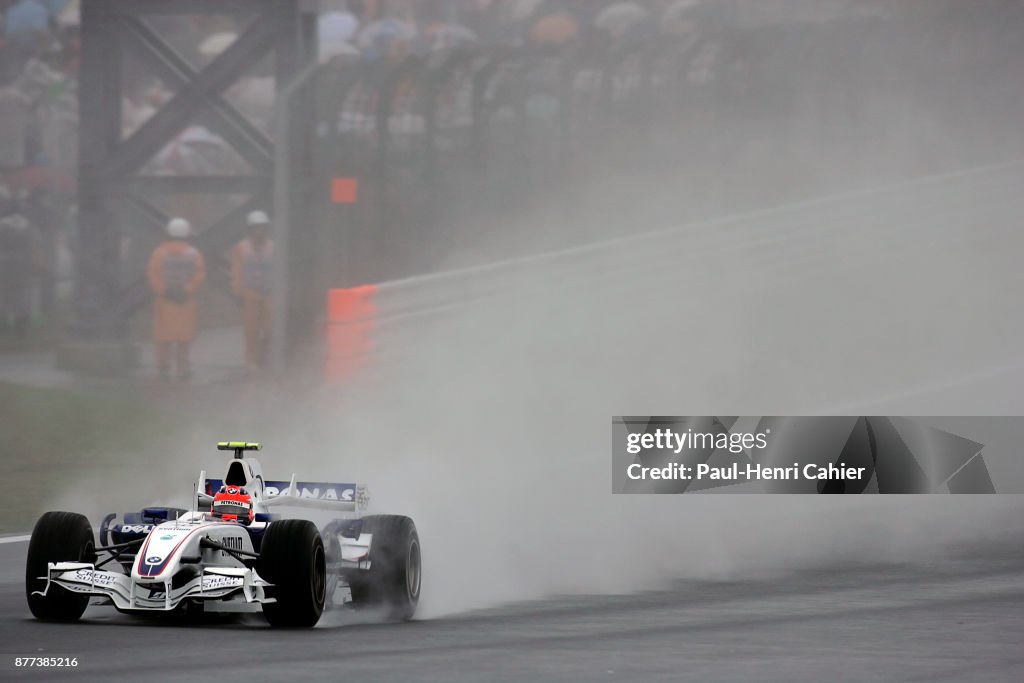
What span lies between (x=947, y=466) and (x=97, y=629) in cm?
788

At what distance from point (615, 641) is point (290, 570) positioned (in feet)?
4.82

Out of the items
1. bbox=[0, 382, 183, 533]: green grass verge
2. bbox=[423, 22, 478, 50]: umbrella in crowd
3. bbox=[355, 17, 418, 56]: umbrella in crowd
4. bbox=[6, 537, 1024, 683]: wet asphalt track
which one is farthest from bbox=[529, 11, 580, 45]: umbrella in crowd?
bbox=[6, 537, 1024, 683]: wet asphalt track

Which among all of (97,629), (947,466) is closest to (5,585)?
(97,629)

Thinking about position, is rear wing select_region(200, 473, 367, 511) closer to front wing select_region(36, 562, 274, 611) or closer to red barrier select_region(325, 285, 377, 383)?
front wing select_region(36, 562, 274, 611)

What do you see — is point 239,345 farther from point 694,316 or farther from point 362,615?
point 362,615

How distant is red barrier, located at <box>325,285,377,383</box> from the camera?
1606 cm

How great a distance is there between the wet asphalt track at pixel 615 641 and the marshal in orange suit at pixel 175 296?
7735 millimetres

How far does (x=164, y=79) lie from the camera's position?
59.4ft

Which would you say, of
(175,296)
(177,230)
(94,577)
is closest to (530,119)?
(177,230)

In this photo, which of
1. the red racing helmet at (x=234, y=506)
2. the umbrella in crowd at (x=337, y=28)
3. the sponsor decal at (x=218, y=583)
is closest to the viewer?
the sponsor decal at (x=218, y=583)

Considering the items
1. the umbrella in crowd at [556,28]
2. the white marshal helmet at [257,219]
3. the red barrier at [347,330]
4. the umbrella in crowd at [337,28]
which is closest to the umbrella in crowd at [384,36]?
the umbrella in crowd at [337,28]

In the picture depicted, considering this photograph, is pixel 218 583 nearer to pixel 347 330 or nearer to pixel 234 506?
pixel 234 506

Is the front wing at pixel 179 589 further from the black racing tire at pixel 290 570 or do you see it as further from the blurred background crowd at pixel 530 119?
the blurred background crowd at pixel 530 119

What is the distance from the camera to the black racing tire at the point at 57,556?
790cm
